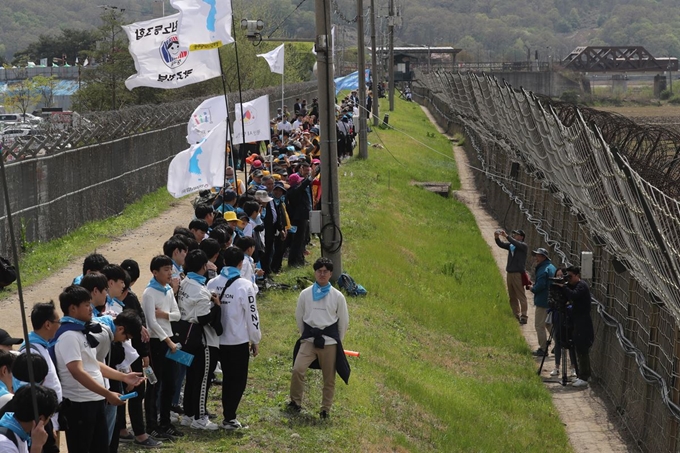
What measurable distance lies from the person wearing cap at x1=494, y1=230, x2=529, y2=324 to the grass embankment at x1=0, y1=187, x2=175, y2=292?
7103mm

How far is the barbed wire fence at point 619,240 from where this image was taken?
→ 11.4 meters

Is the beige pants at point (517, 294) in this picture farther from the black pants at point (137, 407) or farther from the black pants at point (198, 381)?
the black pants at point (137, 407)

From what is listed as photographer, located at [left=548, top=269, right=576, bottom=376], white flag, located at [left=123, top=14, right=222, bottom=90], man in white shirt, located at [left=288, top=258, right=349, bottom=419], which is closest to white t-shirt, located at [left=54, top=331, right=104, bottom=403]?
man in white shirt, located at [left=288, top=258, right=349, bottom=419]

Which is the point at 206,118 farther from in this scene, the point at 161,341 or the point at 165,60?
the point at 161,341

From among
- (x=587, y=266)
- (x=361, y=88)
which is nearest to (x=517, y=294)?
(x=587, y=266)

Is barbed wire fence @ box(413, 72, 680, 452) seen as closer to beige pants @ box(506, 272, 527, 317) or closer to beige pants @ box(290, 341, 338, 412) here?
beige pants @ box(506, 272, 527, 317)

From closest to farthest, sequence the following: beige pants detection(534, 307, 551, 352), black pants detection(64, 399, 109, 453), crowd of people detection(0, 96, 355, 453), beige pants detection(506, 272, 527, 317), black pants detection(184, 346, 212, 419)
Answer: crowd of people detection(0, 96, 355, 453), black pants detection(64, 399, 109, 453), black pants detection(184, 346, 212, 419), beige pants detection(534, 307, 551, 352), beige pants detection(506, 272, 527, 317)

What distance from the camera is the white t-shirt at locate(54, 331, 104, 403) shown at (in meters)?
7.29

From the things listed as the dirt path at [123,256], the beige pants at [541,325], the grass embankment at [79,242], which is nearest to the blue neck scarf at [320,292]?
the dirt path at [123,256]

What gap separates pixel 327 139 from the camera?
1574cm

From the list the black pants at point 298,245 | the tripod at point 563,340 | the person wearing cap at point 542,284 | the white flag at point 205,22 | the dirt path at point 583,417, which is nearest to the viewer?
the dirt path at point 583,417

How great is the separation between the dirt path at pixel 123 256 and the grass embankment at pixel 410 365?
9.85 feet

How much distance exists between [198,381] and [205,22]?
5.51 metres

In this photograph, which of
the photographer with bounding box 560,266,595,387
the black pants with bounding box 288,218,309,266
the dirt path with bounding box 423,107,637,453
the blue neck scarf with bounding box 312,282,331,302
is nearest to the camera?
the blue neck scarf with bounding box 312,282,331,302
